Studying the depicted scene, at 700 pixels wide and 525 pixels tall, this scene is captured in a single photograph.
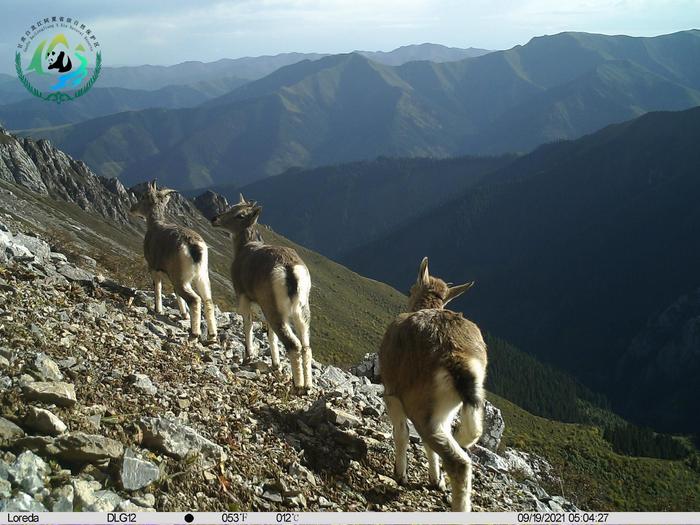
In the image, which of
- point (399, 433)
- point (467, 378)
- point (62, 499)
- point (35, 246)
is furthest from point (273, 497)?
point (35, 246)

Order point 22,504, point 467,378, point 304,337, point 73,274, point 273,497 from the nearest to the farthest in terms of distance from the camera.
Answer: point 22,504 → point 467,378 → point 273,497 → point 304,337 → point 73,274

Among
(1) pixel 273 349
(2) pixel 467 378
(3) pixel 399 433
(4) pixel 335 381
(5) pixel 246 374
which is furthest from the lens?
(4) pixel 335 381

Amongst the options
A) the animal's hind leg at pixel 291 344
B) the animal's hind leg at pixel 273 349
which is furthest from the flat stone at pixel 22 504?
the animal's hind leg at pixel 273 349

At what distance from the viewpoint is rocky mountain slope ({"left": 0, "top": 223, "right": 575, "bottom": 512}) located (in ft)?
26.7

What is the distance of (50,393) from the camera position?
30.4 ft

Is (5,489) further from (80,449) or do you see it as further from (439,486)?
(439,486)

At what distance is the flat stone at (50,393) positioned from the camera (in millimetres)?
9219

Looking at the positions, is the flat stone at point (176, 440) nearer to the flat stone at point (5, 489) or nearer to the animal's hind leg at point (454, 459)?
the flat stone at point (5, 489)

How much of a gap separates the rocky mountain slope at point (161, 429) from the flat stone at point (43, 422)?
0.6 inches

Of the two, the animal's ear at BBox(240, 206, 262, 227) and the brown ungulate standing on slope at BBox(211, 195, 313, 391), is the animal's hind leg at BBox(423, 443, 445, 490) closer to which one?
the brown ungulate standing on slope at BBox(211, 195, 313, 391)

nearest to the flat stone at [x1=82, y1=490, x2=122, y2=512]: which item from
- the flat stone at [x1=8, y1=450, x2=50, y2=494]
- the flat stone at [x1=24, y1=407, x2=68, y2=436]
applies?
the flat stone at [x1=8, y1=450, x2=50, y2=494]

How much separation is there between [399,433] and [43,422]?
576 centimetres

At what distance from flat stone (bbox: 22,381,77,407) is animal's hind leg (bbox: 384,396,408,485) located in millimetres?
5273

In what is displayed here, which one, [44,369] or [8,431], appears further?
[44,369]
